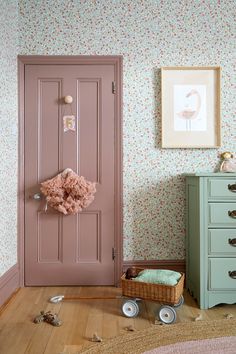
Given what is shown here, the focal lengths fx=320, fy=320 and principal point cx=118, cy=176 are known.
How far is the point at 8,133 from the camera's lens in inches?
107

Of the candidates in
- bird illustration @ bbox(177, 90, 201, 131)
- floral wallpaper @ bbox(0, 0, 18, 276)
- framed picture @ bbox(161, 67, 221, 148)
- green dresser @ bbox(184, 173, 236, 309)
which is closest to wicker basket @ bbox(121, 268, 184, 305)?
green dresser @ bbox(184, 173, 236, 309)

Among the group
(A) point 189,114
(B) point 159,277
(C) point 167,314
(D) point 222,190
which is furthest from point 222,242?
(A) point 189,114

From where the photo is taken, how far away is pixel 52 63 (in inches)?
118

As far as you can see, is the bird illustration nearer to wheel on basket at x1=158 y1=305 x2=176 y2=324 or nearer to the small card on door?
the small card on door

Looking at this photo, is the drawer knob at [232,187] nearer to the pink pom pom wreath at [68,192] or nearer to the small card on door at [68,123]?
the pink pom pom wreath at [68,192]

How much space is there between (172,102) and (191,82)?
26 cm

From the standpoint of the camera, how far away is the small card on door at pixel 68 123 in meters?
3.00

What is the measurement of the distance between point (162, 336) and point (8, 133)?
196cm

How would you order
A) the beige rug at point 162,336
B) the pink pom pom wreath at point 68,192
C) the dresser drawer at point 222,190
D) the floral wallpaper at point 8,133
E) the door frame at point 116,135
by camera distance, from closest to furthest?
the beige rug at point 162,336 → the dresser drawer at point 222,190 → the floral wallpaper at point 8,133 → the pink pom pom wreath at point 68,192 → the door frame at point 116,135

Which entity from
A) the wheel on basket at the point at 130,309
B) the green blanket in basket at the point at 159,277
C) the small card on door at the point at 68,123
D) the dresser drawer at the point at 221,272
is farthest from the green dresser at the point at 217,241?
the small card on door at the point at 68,123

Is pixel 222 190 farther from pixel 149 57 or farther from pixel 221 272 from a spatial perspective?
pixel 149 57

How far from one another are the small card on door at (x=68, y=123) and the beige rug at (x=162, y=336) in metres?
1.83

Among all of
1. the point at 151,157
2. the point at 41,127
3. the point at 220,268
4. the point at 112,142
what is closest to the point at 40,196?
the point at 41,127

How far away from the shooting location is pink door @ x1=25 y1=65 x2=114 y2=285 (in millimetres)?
3000
